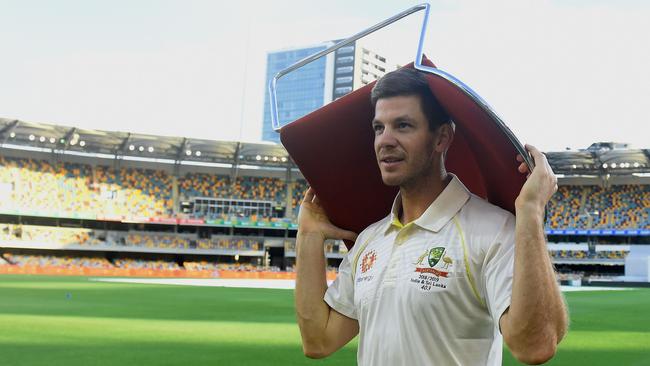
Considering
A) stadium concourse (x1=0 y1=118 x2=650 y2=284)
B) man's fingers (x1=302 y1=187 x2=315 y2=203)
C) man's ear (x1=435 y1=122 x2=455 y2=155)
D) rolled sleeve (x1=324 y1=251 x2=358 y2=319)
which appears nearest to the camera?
man's ear (x1=435 y1=122 x2=455 y2=155)

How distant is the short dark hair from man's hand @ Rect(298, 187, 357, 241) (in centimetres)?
71

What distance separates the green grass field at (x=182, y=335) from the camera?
9.01 m

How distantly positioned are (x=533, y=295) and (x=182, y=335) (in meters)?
10.3

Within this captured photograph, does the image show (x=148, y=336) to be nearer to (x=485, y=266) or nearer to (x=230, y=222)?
(x=485, y=266)

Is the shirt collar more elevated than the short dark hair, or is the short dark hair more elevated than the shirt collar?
the short dark hair

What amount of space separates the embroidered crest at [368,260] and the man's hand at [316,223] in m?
0.36

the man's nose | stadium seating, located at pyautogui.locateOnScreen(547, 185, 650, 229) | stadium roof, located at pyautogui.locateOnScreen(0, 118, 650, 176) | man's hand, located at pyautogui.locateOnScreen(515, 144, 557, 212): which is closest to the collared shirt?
man's hand, located at pyautogui.locateOnScreen(515, 144, 557, 212)

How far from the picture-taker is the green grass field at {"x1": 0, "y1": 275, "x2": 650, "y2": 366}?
9008 millimetres

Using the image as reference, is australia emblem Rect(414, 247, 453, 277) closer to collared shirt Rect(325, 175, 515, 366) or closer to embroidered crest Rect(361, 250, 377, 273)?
collared shirt Rect(325, 175, 515, 366)

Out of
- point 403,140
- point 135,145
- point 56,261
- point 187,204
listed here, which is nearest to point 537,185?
point 403,140

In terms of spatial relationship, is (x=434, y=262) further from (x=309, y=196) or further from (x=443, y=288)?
(x=309, y=196)

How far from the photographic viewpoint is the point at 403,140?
7.29ft

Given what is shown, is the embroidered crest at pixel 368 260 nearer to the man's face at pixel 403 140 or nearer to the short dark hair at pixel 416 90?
the man's face at pixel 403 140

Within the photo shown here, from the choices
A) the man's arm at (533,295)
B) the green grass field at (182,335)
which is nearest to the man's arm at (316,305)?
the man's arm at (533,295)
